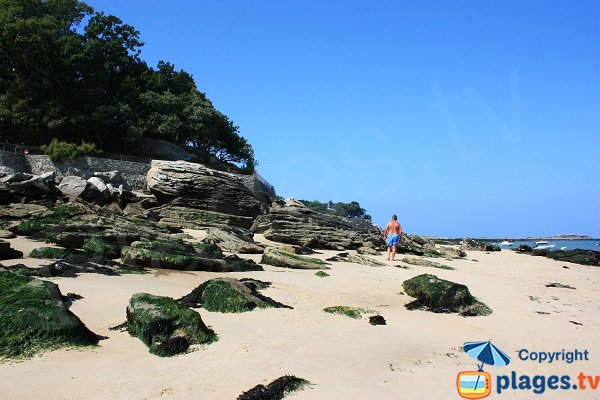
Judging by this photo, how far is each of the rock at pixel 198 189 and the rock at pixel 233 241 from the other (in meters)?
6.41

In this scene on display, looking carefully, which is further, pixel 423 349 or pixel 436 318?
pixel 436 318

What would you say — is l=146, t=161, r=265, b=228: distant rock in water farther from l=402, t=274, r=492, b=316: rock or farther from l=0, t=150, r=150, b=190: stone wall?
l=402, t=274, r=492, b=316: rock

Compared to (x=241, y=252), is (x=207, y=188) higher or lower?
higher

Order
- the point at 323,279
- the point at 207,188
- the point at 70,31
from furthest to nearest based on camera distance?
the point at 70,31
the point at 207,188
the point at 323,279

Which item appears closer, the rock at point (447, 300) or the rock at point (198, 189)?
the rock at point (447, 300)

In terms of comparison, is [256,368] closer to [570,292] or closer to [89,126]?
[570,292]

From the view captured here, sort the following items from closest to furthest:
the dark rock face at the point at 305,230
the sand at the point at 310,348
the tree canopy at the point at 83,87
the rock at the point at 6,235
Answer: the sand at the point at 310,348, the rock at the point at 6,235, the dark rock face at the point at 305,230, the tree canopy at the point at 83,87

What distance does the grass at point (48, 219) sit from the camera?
1508 centimetres

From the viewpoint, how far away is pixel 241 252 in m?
15.3

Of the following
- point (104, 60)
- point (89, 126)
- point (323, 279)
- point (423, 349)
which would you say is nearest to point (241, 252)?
point (323, 279)

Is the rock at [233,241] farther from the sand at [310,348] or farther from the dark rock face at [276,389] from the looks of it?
the dark rock face at [276,389]

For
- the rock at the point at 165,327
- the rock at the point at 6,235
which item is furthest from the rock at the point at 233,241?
the rock at the point at 165,327

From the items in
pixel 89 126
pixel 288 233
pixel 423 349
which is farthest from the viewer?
pixel 89 126

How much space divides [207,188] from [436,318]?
1751 cm
